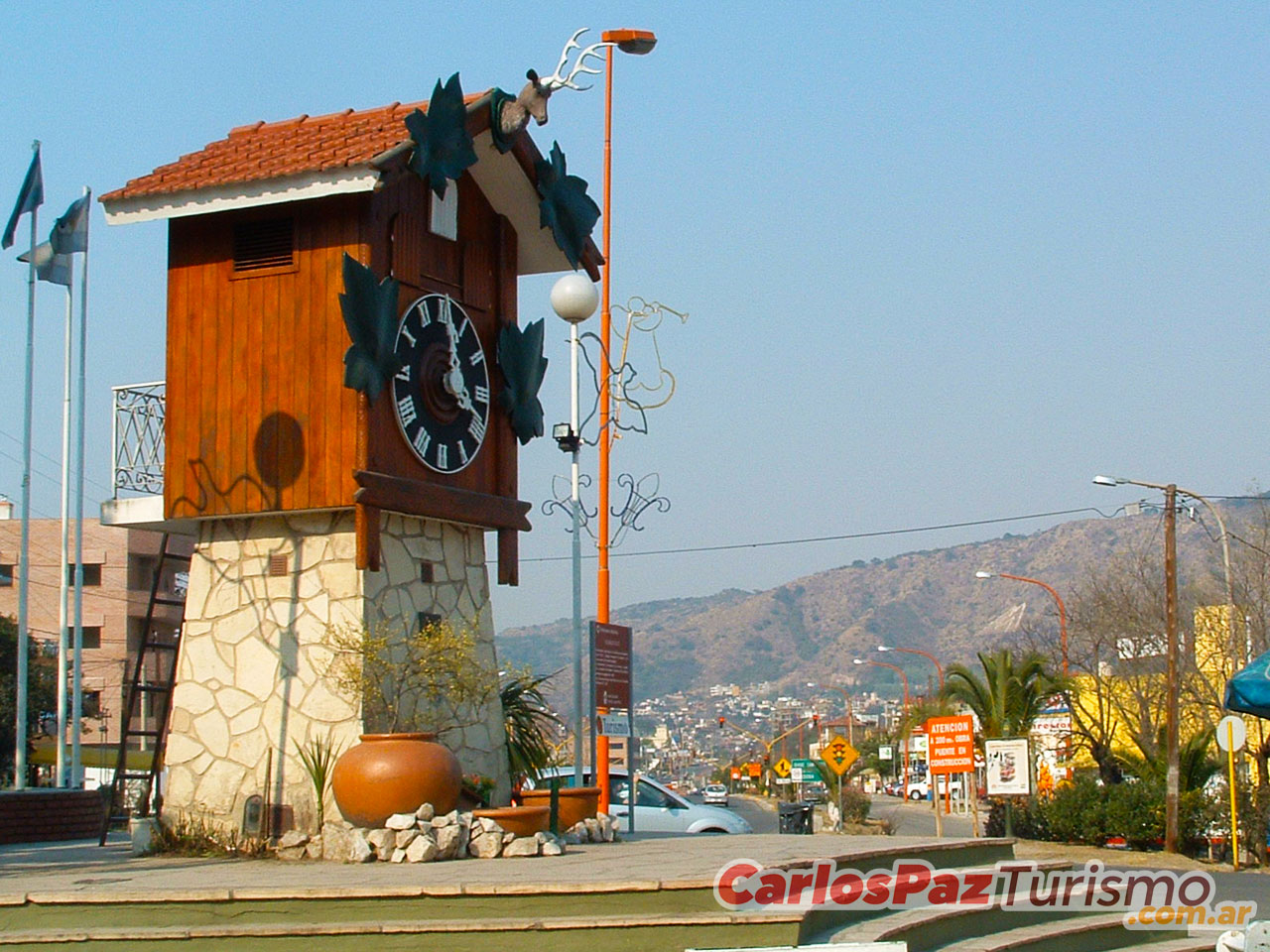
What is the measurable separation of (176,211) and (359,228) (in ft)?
5.98

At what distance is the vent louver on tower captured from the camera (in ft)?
49.5

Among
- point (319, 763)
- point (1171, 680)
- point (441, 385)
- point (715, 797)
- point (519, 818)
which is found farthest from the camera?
point (715, 797)

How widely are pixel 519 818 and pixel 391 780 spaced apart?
122cm

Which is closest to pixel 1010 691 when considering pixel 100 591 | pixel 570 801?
pixel 570 801

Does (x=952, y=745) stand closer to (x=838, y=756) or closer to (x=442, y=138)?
(x=442, y=138)

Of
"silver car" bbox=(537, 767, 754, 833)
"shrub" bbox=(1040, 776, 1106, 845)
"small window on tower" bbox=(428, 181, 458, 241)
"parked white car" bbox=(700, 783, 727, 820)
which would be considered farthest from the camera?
"parked white car" bbox=(700, 783, 727, 820)

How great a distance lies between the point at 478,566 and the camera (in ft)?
53.8

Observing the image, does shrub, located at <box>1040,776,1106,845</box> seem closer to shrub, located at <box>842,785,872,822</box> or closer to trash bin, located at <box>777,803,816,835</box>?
shrub, located at <box>842,785,872,822</box>

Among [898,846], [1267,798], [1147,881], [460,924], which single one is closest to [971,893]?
[898,846]

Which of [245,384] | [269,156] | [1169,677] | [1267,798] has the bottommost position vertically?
[1267,798]

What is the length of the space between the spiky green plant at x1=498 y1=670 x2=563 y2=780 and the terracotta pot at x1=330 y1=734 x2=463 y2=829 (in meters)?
3.57

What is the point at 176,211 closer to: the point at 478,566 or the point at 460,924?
the point at 478,566

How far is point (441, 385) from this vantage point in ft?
51.4

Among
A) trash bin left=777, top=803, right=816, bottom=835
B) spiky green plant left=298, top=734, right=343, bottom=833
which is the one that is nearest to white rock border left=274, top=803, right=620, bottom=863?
spiky green plant left=298, top=734, right=343, bottom=833
